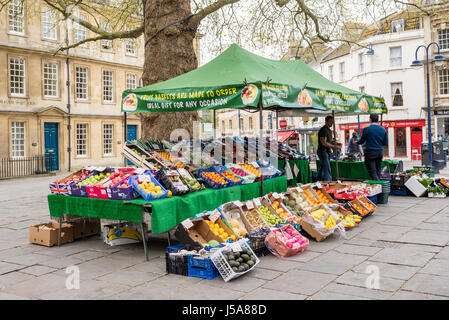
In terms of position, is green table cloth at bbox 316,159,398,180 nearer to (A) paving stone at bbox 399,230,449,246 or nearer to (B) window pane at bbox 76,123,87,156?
(A) paving stone at bbox 399,230,449,246

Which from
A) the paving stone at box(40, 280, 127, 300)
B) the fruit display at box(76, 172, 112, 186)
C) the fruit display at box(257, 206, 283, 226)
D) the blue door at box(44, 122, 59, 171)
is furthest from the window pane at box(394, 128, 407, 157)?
the paving stone at box(40, 280, 127, 300)

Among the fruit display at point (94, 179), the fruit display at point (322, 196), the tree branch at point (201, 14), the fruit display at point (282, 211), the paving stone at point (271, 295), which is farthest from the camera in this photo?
the tree branch at point (201, 14)

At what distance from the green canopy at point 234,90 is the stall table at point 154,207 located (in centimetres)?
145

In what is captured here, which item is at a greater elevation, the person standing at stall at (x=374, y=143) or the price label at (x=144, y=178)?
the person standing at stall at (x=374, y=143)

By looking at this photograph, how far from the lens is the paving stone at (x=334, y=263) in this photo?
5.10 meters

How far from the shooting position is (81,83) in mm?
27234

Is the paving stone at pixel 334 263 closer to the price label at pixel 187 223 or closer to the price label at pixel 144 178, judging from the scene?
the price label at pixel 187 223

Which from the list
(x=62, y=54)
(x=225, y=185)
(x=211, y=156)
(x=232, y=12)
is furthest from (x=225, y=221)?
(x=62, y=54)

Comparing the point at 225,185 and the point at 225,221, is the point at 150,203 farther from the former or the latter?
the point at 225,185

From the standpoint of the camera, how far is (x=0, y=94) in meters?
22.9

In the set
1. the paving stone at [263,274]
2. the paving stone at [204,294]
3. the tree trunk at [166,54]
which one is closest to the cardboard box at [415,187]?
the tree trunk at [166,54]

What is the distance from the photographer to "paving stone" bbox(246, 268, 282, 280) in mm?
4902

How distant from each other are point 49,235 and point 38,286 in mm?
1982

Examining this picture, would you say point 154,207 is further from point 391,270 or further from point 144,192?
point 391,270
